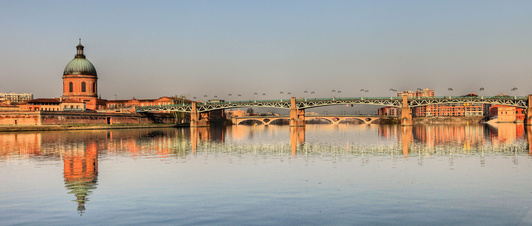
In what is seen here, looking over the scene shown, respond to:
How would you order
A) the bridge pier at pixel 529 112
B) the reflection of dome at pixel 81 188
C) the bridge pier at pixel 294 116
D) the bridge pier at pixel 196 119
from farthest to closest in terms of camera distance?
the bridge pier at pixel 294 116
the bridge pier at pixel 196 119
the bridge pier at pixel 529 112
the reflection of dome at pixel 81 188

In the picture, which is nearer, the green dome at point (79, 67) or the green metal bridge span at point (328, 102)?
the green metal bridge span at point (328, 102)

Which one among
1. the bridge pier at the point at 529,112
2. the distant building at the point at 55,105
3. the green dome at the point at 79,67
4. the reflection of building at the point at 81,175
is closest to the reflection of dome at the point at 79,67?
the green dome at the point at 79,67

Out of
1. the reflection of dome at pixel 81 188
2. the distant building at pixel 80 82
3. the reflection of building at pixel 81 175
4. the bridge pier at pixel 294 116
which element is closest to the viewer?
the reflection of dome at pixel 81 188

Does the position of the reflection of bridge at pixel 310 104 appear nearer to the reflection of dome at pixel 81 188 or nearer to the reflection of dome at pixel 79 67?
the reflection of dome at pixel 79 67

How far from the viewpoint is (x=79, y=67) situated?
187750 mm

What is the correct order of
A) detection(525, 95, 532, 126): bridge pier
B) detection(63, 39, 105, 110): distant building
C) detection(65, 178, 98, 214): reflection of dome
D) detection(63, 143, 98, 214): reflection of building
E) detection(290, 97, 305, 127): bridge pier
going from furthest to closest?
1. detection(63, 39, 105, 110): distant building
2. detection(290, 97, 305, 127): bridge pier
3. detection(525, 95, 532, 126): bridge pier
4. detection(63, 143, 98, 214): reflection of building
5. detection(65, 178, 98, 214): reflection of dome

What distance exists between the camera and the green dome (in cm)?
18712

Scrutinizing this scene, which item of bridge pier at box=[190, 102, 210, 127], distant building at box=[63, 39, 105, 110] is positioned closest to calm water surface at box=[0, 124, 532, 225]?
bridge pier at box=[190, 102, 210, 127]

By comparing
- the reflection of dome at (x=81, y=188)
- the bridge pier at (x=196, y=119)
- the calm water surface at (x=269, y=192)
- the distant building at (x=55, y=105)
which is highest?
the distant building at (x=55, y=105)

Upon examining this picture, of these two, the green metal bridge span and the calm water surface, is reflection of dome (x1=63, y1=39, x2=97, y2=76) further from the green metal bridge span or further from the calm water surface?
the calm water surface

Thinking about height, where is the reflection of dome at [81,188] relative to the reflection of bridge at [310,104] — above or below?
below

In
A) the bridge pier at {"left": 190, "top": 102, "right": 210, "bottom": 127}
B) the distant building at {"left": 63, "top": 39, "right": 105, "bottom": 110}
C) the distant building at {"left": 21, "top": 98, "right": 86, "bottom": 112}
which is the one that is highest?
the distant building at {"left": 63, "top": 39, "right": 105, "bottom": 110}

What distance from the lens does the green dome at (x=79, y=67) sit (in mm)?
187125

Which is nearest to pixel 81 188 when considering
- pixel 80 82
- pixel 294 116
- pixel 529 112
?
pixel 294 116
